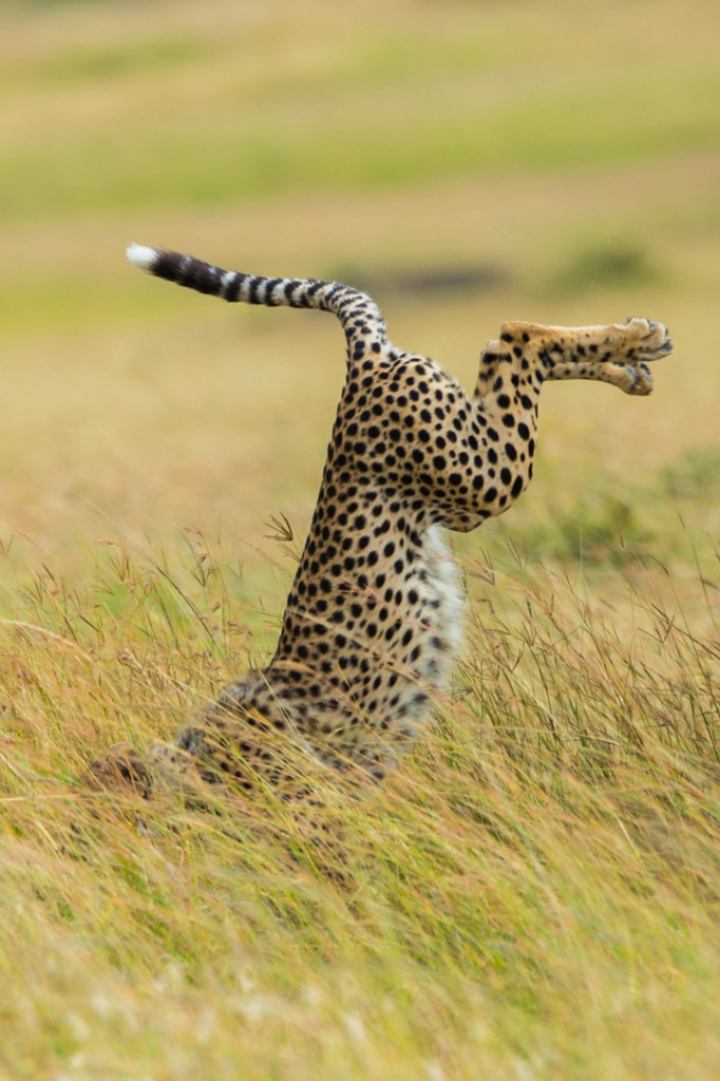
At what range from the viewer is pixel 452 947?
9.64ft

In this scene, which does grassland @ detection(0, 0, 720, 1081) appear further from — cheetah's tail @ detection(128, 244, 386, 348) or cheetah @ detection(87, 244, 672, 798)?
cheetah's tail @ detection(128, 244, 386, 348)

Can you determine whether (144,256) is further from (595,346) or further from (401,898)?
(401,898)

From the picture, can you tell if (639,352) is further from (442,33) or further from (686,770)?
(442,33)

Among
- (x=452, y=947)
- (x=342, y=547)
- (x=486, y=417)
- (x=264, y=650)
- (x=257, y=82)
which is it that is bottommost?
(x=452, y=947)

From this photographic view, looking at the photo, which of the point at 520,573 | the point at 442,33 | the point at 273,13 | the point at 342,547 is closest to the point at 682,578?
the point at 520,573

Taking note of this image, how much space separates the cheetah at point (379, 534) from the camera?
140 inches

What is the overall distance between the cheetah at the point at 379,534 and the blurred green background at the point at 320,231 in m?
0.82

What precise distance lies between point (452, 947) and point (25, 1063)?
0.83 metres

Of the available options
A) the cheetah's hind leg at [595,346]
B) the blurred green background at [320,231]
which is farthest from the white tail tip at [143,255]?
the cheetah's hind leg at [595,346]

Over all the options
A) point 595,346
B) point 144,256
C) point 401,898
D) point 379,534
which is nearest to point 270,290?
point 144,256

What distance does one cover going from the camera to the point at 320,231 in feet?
99.8

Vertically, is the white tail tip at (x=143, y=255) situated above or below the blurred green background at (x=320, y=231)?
below

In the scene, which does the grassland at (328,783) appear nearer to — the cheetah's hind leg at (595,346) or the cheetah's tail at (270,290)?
the cheetah's hind leg at (595,346)

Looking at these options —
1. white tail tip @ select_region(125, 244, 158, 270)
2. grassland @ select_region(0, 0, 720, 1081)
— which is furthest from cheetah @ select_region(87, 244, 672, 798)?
grassland @ select_region(0, 0, 720, 1081)
